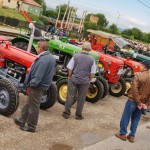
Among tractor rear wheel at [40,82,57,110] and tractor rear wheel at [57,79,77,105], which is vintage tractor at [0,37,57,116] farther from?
tractor rear wheel at [57,79,77,105]

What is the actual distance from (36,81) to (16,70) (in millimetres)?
1787

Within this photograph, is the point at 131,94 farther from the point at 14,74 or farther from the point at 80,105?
the point at 14,74

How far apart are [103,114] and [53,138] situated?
283 cm

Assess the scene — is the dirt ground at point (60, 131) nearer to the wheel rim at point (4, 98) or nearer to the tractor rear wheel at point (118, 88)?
the wheel rim at point (4, 98)

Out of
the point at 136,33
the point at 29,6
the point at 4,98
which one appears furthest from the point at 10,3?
the point at 4,98

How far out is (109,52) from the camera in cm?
1328

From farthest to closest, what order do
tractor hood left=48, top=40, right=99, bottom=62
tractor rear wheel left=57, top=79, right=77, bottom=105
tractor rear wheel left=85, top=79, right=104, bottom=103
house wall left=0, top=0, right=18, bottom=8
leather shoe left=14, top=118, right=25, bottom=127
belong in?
house wall left=0, top=0, right=18, bottom=8 → tractor hood left=48, top=40, right=99, bottom=62 → tractor rear wheel left=85, top=79, right=104, bottom=103 → tractor rear wheel left=57, top=79, right=77, bottom=105 → leather shoe left=14, top=118, right=25, bottom=127

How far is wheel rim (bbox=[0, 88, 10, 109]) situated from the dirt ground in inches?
10.6

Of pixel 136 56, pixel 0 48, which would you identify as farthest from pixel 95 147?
pixel 136 56

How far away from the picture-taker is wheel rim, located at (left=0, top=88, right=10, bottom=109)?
7113mm

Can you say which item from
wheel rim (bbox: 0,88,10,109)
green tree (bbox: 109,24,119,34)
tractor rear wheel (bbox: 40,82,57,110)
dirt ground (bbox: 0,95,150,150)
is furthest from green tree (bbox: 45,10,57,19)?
wheel rim (bbox: 0,88,10,109)

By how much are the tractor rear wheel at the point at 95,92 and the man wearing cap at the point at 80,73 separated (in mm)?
2023

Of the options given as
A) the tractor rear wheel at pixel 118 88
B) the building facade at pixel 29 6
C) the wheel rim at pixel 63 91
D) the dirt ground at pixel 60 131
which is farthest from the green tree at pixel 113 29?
the dirt ground at pixel 60 131

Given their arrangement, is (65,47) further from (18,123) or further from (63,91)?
(18,123)
